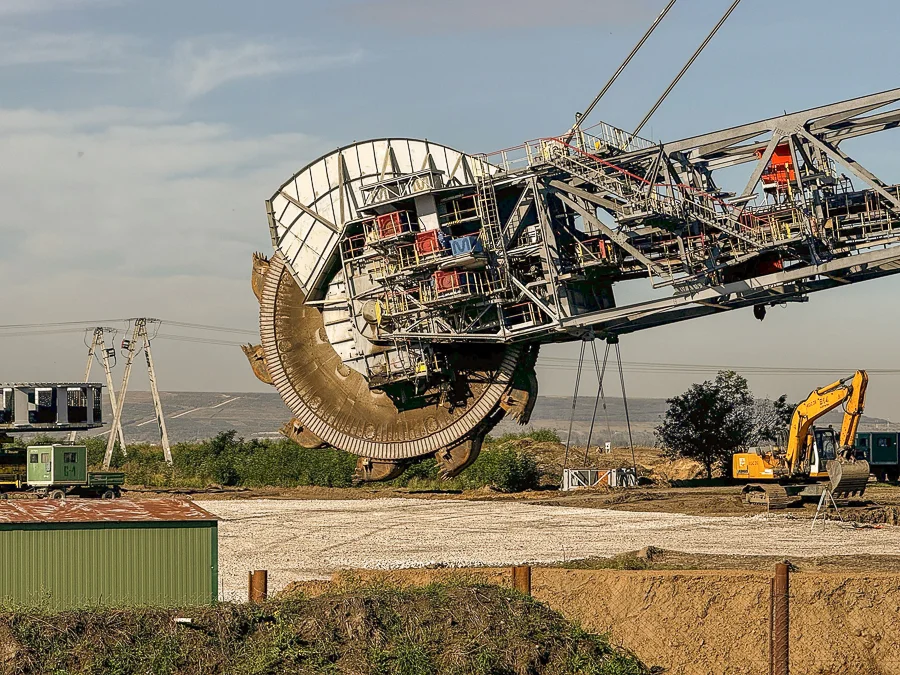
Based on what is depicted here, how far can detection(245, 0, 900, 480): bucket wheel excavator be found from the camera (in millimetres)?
38844

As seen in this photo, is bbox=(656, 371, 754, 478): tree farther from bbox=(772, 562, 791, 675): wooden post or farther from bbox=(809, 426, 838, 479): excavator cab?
bbox=(772, 562, 791, 675): wooden post

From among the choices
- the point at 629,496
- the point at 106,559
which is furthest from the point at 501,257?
the point at 106,559

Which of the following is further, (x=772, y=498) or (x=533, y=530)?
(x=772, y=498)

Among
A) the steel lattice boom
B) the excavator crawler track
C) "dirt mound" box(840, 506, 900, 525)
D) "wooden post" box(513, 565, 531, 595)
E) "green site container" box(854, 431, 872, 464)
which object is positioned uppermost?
the steel lattice boom

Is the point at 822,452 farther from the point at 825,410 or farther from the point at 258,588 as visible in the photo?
the point at 258,588

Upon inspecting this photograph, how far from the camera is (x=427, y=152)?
153 feet

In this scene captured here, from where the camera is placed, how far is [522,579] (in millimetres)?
20031

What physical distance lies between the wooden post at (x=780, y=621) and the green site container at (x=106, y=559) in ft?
29.9

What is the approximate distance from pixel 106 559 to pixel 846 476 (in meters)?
27.5

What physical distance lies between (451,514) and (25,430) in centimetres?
2388

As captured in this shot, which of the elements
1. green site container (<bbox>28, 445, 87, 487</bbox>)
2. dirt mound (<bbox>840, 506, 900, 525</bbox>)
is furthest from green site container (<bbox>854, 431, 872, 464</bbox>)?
green site container (<bbox>28, 445, 87, 487</bbox>)

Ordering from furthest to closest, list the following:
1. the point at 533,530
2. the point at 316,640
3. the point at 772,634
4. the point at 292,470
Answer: the point at 292,470 → the point at 533,530 → the point at 772,634 → the point at 316,640

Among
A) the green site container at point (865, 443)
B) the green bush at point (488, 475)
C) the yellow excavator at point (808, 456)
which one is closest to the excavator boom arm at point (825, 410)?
the yellow excavator at point (808, 456)

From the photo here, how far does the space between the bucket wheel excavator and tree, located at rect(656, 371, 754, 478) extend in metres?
16.2
